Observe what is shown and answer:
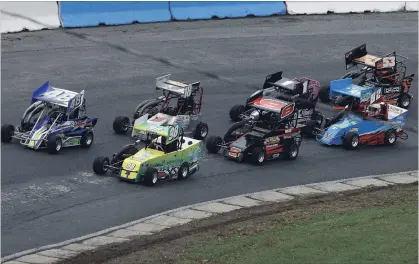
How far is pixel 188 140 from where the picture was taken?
98.9 ft

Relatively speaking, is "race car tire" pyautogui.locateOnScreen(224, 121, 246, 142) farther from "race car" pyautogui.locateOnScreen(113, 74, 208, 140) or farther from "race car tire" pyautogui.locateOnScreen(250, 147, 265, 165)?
"race car" pyautogui.locateOnScreen(113, 74, 208, 140)

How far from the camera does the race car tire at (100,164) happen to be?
95.6ft

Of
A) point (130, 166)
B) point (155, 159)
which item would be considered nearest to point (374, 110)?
point (155, 159)

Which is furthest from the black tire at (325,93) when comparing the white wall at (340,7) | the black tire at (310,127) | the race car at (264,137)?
the white wall at (340,7)

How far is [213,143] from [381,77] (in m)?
9.95

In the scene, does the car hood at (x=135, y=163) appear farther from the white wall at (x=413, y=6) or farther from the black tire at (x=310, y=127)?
the white wall at (x=413, y=6)

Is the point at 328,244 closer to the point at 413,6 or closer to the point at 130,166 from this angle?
the point at 130,166

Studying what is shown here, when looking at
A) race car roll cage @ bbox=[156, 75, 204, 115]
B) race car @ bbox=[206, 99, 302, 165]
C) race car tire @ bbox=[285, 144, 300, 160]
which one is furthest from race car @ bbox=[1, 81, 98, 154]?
race car tire @ bbox=[285, 144, 300, 160]

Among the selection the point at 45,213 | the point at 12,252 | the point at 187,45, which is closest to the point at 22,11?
the point at 187,45

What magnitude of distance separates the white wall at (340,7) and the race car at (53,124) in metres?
20.4

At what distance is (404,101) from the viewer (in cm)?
3928

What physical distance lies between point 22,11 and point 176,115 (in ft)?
40.1

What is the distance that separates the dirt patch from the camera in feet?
73.9

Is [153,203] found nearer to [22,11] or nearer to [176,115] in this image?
[176,115]
